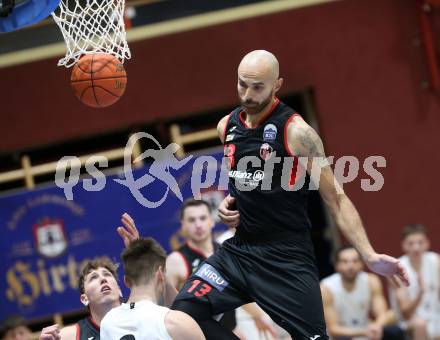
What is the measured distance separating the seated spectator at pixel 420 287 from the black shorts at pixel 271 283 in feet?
Result: 14.5

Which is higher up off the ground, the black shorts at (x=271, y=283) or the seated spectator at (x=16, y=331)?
the black shorts at (x=271, y=283)

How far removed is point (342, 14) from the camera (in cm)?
1102

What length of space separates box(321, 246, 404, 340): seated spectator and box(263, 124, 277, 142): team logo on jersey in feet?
13.8

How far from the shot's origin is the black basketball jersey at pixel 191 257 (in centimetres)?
827

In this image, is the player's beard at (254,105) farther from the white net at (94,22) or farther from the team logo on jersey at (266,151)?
the white net at (94,22)

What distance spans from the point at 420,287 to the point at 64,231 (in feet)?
12.6

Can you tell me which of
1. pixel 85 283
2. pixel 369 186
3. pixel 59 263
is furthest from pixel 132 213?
pixel 85 283

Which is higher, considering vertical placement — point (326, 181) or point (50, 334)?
point (326, 181)

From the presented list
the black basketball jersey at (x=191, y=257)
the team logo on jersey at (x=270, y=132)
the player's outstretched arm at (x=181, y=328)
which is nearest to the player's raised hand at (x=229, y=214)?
the team logo on jersey at (x=270, y=132)

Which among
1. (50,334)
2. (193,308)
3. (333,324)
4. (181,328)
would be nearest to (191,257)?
(333,324)

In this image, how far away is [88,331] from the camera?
6270 millimetres

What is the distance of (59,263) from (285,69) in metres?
3.32

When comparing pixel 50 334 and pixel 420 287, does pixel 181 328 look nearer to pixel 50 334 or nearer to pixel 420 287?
pixel 50 334

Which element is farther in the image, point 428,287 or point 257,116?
point 428,287
